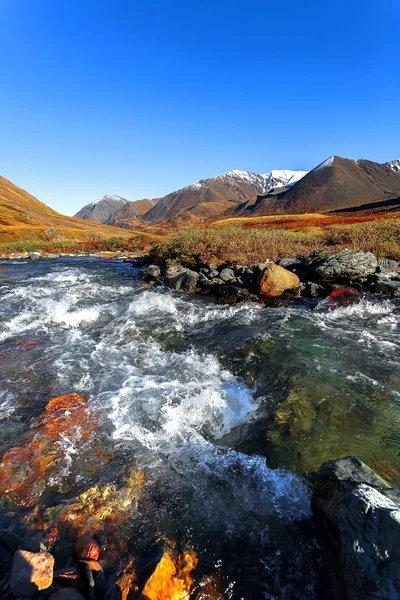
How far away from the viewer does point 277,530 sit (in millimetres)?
3877

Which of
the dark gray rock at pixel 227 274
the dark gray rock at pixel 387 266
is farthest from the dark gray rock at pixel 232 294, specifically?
the dark gray rock at pixel 387 266

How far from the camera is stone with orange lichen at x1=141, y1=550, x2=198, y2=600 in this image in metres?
3.14

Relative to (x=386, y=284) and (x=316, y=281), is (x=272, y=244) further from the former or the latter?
(x=386, y=284)

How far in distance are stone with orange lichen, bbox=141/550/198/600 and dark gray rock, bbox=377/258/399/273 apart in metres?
15.5

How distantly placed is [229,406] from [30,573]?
176 inches

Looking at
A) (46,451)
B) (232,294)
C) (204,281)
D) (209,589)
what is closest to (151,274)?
(204,281)

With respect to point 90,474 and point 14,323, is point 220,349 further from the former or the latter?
point 14,323

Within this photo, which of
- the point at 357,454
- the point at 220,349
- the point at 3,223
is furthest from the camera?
the point at 3,223

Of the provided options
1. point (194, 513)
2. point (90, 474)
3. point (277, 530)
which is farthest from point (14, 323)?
point (277, 530)

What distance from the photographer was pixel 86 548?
363 centimetres

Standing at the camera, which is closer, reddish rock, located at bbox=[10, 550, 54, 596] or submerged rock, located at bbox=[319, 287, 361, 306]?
reddish rock, located at bbox=[10, 550, 54, 596]

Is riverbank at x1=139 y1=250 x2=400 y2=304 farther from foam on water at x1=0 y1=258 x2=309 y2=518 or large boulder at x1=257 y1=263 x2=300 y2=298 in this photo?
foam on water at x1=0 y1=258 x2=309 y2=518

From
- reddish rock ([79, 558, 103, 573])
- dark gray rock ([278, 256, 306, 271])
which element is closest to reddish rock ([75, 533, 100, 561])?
reddish rock ([79, 558, 103, 573])

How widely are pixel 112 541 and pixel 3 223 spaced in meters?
88.6
